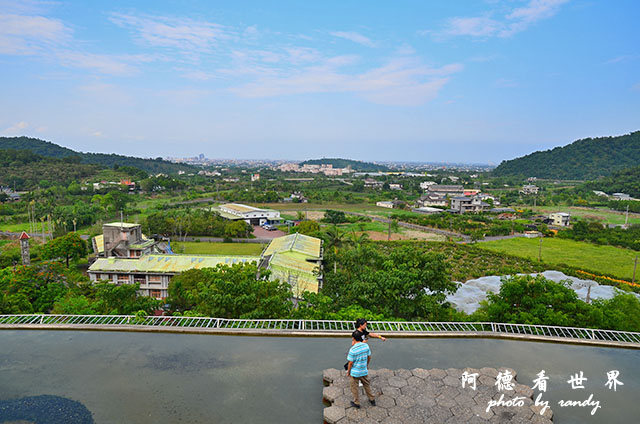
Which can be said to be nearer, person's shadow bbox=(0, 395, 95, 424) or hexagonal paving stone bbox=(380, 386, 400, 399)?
person's shadow bbox=(0, 395, 95, 424)

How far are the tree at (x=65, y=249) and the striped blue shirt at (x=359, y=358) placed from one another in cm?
2222

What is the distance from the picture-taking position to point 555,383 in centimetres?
474

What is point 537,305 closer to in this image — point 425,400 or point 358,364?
point 425,400

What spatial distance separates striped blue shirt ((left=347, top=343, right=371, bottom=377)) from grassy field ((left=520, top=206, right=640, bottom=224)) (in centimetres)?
4753

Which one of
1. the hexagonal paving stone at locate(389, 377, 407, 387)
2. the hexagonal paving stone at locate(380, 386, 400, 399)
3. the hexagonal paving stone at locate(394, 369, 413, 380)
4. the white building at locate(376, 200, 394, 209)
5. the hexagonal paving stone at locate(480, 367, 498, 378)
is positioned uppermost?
the hexagonal paving stone at locate(480, 367, 498, 378)

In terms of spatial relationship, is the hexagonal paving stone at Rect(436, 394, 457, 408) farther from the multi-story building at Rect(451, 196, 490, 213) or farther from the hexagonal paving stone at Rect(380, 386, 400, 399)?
the multi-story building at Rect(451, 196, 490, 213)

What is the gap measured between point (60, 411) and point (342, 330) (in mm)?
3606

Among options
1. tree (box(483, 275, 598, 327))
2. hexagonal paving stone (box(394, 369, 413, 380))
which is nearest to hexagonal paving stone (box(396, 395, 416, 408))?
hexagonal paving stone (box(394, 369, 413, 380))

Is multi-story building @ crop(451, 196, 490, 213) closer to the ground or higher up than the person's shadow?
closer to the ground

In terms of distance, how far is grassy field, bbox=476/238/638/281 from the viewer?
23.4m

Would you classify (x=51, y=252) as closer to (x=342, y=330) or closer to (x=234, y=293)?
(x=234, y=293)

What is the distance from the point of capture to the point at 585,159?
108188mm

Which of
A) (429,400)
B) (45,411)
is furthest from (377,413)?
(45,411)

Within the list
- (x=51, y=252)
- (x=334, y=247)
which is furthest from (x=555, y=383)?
(x=51, y=252)
